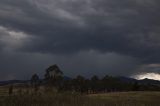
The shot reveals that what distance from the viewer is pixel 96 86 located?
135125 mm

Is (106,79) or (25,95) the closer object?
(25,95)

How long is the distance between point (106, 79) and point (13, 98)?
10287cm

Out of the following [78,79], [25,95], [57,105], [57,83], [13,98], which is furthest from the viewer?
[78,79]

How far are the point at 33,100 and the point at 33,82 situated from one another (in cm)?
10069

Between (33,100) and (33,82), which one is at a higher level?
(33,82)

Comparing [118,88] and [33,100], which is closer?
[33,100]

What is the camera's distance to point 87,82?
435ft

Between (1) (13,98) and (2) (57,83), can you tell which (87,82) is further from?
(1) (13,98)

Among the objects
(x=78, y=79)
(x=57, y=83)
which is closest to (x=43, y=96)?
(x=57, y=83)

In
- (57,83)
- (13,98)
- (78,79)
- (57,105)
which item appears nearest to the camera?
(57,105)

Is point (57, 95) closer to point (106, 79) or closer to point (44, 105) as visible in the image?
point (44, 105)

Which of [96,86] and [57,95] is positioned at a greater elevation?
[96,86]

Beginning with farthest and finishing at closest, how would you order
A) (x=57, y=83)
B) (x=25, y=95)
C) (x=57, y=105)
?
(x=57, y=83)
(x=25, y=95)
(x=57, y=105)

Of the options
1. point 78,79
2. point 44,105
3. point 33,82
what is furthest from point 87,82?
point 44,105
